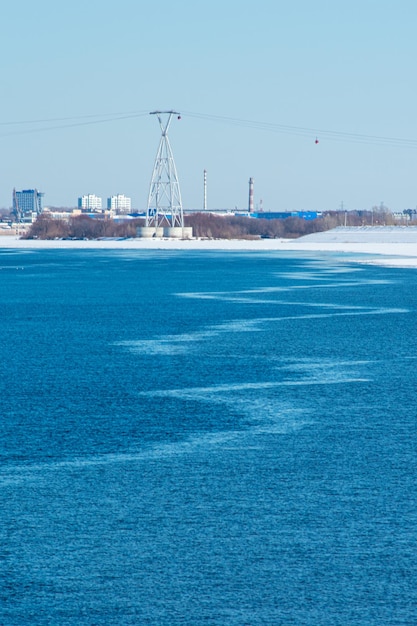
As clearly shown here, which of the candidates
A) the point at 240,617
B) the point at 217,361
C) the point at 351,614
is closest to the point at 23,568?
the point at 240,617

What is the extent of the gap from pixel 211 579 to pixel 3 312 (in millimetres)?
21385

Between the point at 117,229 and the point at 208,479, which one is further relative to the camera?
the point at 117,229

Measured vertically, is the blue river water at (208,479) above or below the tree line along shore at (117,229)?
below

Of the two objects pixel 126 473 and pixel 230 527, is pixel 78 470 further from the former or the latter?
pixel 230 527

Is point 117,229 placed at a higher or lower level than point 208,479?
higher

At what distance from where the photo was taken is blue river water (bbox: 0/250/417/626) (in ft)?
19.8

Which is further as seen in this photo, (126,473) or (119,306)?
(119,306)

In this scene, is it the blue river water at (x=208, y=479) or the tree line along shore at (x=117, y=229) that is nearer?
the blue river water at (x=208, y=479)

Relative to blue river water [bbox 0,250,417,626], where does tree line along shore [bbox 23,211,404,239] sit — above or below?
above

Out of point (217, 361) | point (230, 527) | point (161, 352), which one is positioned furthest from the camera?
point (161, 352)

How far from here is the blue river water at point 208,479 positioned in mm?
6043

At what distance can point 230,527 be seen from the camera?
7371 mm

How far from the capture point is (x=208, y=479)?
28.9 feet

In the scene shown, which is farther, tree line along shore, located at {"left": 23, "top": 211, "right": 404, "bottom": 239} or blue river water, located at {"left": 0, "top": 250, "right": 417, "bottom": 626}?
tree line along shore, located at {"left": 23, "top": 211, "right": 404, "bottom": 239}
